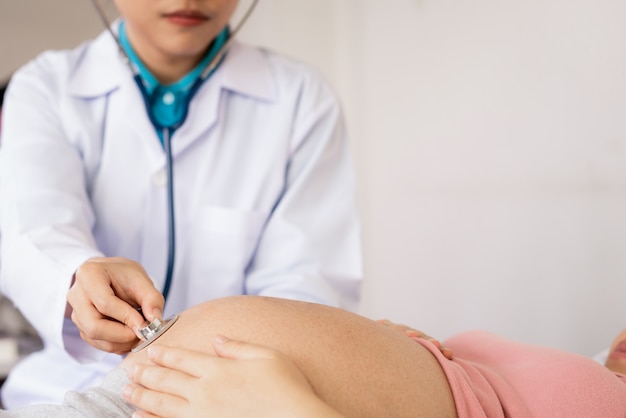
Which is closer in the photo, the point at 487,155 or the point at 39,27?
the point at 487,155

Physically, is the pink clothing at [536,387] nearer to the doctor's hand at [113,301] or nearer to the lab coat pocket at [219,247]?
the doctor's hand at [113,301]

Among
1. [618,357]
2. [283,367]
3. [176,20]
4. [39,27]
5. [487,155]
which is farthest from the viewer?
[39,27]

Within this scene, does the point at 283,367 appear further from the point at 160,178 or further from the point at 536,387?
the point at 160,178

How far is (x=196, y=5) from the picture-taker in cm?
118

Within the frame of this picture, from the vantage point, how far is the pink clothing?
0.76 meters

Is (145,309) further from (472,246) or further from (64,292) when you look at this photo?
(472,246)

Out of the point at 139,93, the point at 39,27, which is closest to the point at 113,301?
the point at 139,93

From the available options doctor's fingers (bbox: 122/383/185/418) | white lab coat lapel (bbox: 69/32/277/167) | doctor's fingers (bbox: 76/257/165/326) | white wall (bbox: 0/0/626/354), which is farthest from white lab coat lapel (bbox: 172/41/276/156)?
doctor's fingers (bbox: 122/383/185/418)

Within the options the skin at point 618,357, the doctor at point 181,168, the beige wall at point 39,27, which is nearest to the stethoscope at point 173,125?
the doctor at point 181,168

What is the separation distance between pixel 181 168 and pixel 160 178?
5cm

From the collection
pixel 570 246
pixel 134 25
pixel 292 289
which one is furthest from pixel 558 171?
pixel 134 25

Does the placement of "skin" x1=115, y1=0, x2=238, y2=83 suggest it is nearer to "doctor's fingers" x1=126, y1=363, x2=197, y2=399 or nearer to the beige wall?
"doctor's fingers" x1=126, y1=363, x2=197, y2=399

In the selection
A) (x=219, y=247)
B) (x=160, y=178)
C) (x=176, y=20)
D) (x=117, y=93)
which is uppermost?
(x=176, y=20)

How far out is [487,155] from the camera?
1.69 meters
